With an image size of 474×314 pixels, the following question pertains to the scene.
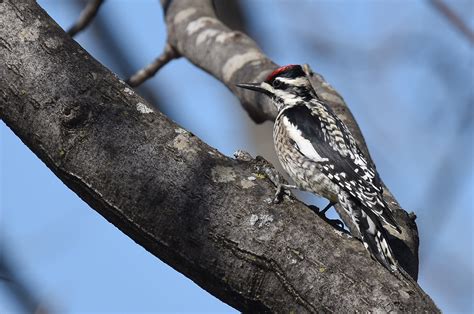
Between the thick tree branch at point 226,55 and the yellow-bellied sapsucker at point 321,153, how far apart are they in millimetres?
86

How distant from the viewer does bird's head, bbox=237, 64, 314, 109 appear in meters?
4.60

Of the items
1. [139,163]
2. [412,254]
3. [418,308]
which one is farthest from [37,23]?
[412,254]

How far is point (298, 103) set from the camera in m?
4.83

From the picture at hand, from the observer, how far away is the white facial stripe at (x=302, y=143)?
428 cm

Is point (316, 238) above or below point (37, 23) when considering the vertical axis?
below

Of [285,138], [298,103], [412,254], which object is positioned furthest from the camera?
[298,103]

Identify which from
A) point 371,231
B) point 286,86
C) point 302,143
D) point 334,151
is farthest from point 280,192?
point 286,86

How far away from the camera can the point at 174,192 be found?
7.84 feet

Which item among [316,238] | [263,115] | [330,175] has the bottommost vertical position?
[316,238]

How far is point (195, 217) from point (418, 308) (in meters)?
0.71

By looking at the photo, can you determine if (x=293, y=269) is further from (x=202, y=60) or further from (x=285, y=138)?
(x=202, y=60)

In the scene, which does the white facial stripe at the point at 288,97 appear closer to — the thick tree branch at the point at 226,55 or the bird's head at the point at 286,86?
the bird's head at the point at 286,86

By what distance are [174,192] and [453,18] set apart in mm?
2274

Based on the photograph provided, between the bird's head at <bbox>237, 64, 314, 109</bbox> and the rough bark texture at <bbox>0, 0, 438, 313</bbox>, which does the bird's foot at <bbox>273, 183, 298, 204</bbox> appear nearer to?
the rough bark texture at <bbox>0, 0, 438, 313</bbox>
